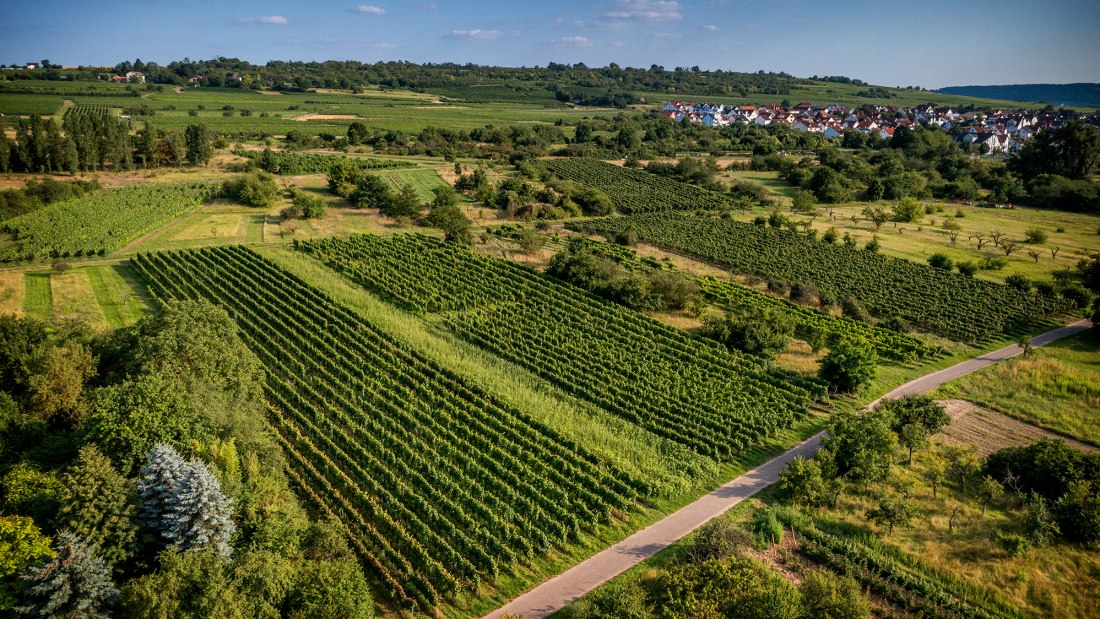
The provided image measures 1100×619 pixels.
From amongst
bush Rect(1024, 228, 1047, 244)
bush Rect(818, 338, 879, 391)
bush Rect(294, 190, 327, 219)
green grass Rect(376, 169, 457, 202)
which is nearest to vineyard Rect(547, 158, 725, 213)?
green grass Rect(376, 169, 457, 202)

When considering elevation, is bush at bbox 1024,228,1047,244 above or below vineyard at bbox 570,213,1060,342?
above

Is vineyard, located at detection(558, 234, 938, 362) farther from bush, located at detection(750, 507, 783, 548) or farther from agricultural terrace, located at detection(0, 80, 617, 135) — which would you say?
agricultural terrace, located at detection(0, 80, 617, 135)

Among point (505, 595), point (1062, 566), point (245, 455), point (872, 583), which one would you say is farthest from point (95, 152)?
point (1062, 566)

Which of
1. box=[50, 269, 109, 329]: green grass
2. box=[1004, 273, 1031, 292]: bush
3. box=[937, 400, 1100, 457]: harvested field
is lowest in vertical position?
box=[937, 400, 1100, 457]: harvested field

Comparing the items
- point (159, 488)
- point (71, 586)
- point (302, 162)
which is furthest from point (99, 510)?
point (302, 162)

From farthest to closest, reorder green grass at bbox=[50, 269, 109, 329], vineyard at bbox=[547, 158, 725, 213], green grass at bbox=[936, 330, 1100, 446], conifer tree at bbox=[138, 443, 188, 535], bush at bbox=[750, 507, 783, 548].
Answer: vineyard at bbox=[547, 158, 725, 213] < green grass at bbox=[50, 269, 109, 329] < green grass at bbox=[936, 330, 1100, 446] < bush at bbox=[750, 507, 783, 548] < conifer tree at bbox=[138, 443, 188, 535]

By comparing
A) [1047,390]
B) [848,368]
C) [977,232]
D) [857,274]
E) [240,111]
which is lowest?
[1047,390]

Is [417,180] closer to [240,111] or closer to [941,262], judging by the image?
[941,262]
